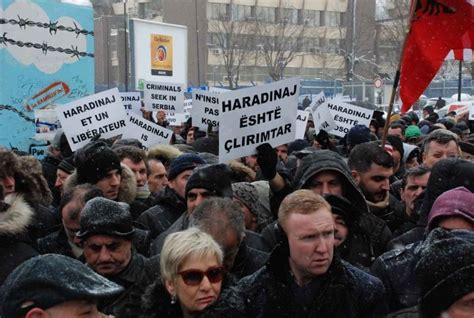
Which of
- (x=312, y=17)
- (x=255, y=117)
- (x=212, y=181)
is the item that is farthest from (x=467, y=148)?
(x=312, y=17)

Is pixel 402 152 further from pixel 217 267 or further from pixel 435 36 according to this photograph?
pixel 217 267

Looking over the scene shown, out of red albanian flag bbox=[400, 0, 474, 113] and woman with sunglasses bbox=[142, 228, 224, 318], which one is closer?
woman with sunglasses bbox=[142, 228, 224, 318]

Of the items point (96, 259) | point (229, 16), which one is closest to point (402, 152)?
point (96, 259)

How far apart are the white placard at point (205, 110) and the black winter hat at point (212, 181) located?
5446 mm

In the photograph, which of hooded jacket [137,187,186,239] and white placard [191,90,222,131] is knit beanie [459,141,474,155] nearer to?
white placard [191,90,222,131]

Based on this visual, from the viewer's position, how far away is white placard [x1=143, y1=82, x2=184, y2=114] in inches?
516

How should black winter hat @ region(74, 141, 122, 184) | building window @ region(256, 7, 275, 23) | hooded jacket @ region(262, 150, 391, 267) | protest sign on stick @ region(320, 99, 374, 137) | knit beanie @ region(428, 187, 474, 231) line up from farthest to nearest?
building window @ region(256, 7, 275, 23) < protest sign on stick @ region(320, 99, 374, 137) < black winter hat @ region(74, 141, 122, 184) < hooded jacket @ region(262, 150, 391, 267) < knit beanie @ region(428, 187, 474, 231)

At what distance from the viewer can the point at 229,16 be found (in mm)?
63500

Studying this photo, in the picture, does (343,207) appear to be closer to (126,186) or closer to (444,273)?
(444,273)

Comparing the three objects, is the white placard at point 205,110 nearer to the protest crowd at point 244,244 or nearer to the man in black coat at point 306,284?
the protest crowd at point 244,244

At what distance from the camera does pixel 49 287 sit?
275cm

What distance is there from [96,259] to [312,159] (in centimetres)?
153

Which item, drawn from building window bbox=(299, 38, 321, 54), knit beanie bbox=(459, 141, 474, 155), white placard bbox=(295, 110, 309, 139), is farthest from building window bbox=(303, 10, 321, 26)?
knit beanie bbox=(459, 141, 474, 155)

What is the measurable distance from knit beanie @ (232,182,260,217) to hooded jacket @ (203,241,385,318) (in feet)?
5.28
